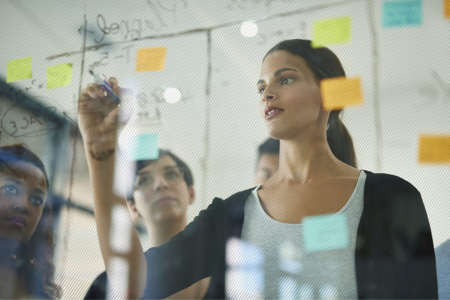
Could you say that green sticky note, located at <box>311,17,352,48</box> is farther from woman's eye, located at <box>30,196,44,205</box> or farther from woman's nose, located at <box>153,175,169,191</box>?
woman's eye, located at <box>30,196,44,205</box>

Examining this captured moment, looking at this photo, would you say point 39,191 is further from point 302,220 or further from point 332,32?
point 332,32

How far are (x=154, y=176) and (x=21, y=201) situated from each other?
0.37 metres

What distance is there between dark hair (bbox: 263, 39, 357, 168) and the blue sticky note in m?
0.14

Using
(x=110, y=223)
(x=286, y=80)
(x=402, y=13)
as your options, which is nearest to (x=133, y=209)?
(x=110, y=223)

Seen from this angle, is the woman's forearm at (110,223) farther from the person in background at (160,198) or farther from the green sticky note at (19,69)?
the green sticky note at (19,69)

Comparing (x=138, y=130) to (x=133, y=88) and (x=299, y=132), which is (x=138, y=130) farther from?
(x=299, y=132)

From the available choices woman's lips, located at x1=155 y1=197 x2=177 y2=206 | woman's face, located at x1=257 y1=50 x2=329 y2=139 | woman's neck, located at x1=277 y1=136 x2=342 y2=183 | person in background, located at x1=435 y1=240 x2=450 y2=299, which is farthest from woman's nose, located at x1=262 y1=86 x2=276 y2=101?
person in background, located at x1=435 y1=240 x2=450 y2=299

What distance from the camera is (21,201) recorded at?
39.3 inches

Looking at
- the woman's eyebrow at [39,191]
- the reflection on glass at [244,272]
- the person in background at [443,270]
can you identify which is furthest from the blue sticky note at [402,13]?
the woman's eyebrow at [39,191]

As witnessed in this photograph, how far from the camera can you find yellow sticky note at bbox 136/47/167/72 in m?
0.99

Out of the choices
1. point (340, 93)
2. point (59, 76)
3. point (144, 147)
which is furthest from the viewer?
point (59, 76)

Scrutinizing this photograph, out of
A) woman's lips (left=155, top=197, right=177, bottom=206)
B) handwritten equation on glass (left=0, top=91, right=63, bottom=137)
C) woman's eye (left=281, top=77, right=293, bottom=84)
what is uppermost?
woman's eye (left=281, top=77, right=293, bottom=84)

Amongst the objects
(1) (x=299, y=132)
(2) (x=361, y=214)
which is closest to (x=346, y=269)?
(2) (x=361, y=214)

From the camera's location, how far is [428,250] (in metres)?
0.73
